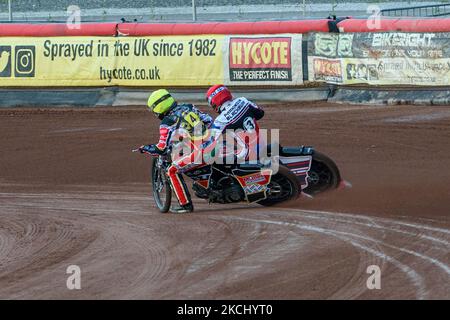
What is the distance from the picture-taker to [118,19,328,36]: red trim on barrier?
2097cm

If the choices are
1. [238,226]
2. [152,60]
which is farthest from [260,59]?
[238,226]

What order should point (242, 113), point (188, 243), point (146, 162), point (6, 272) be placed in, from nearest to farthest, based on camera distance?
point (6, 272), point (188, 243), point (242, 113), point (146, 162)

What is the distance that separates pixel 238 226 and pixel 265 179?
106 centimetres

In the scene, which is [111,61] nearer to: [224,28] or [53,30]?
[53,30]

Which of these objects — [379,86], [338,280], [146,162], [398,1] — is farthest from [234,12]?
[338,280]

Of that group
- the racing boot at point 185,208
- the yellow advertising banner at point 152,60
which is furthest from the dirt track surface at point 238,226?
the yellow advertising banner at point 152,60

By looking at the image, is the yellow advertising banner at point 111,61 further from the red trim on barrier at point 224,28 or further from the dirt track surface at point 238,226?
the dirt track surface at point 238,226

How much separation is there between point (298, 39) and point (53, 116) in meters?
5.69

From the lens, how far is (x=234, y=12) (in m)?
30.1

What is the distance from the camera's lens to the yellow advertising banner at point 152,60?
69.7ft

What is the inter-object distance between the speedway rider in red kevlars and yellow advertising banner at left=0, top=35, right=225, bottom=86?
9674 mm

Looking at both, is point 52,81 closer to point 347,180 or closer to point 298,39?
point 298,39

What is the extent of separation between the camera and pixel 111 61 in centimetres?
2277

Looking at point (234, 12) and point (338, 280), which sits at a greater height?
point (234, 12)
